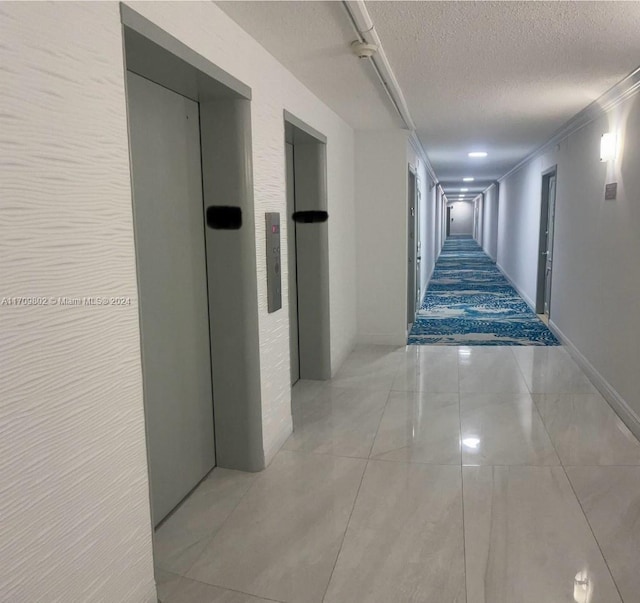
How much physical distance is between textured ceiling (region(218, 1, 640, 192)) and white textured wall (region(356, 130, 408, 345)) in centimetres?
62

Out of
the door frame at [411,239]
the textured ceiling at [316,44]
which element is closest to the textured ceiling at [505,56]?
the textured ceiling at [316,44]

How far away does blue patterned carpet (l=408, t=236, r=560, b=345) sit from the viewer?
6766 mm

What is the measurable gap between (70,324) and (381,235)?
4.96 m

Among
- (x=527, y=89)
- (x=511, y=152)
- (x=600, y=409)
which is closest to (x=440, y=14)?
(x=527, y=89)

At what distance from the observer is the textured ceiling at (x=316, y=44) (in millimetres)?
2607

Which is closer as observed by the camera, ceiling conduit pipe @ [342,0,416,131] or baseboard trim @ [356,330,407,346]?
ceiling conduit pipe @ [342,0,416,131]

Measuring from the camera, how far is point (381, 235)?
20.7 ft

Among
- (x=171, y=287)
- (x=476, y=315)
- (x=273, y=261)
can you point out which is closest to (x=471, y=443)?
(x=273, y=261)

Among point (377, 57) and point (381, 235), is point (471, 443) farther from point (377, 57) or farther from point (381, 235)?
point (381, 235)

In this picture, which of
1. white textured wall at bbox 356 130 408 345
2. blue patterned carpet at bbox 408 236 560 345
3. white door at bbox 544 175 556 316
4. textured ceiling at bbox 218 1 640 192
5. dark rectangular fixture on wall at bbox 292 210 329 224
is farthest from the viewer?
white door at bbox 544 175 556 316

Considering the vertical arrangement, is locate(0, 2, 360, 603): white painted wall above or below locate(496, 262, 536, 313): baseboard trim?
above

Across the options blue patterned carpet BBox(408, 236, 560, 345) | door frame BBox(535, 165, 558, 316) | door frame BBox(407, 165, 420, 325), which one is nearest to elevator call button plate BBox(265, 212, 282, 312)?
blue patterned carpet BBox(408, 236, 560, 345)

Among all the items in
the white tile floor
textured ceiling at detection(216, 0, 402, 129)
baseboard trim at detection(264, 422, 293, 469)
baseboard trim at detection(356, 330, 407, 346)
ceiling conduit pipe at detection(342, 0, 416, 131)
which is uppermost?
textured ceiling at detection(216, 0, 402, 129)

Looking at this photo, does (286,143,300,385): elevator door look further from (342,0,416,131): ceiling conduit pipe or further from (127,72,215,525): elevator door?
(127,72,215,525): elevator door
